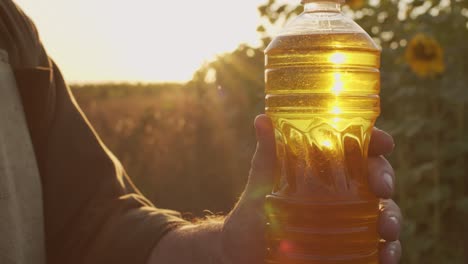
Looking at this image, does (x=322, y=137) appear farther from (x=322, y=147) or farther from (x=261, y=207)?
(x=261, y=207)

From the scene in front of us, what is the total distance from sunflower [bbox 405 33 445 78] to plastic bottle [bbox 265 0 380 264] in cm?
245

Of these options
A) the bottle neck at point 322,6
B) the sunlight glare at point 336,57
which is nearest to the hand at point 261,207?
A: the sunlight glare at point 336,57

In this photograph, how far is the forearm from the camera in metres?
2.18

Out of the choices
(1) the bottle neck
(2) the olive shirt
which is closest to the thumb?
(1) the bottle neck

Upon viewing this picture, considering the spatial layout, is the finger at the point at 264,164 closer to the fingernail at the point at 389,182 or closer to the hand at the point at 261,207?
the hand at the point at 261,207

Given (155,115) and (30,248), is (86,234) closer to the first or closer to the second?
(30,248)

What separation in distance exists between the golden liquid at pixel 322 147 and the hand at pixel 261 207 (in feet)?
0.14

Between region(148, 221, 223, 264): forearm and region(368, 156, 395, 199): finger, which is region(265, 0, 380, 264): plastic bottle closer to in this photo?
region(368, 156, 395, 199): finger

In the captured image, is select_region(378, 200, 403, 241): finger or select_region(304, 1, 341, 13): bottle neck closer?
select_region(378, 200, 403, 241): finger

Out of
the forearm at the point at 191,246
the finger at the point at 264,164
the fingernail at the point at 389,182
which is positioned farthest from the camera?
the forearm at the point at 191,246

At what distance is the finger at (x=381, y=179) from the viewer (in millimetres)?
1820

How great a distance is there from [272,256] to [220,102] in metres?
5.37

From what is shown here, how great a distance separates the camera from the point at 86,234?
2314 millimetres

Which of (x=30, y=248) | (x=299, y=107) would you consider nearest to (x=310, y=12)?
(x=299, y=107)
